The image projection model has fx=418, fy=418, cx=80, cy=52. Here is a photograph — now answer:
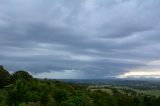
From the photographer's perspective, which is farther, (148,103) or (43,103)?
(148,103)

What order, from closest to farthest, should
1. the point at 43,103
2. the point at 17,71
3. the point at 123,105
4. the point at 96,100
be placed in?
the point at 43,103 → the point at 96,100 → the point at 123,105 → the point at 17,71

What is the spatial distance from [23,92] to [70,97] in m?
18.1

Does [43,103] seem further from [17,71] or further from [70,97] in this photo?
[17,71]

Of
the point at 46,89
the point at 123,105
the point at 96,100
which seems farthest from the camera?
the point at 123,105

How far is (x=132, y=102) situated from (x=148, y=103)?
9.46 meters

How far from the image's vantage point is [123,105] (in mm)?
183750

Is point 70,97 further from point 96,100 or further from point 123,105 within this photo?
point 123,105

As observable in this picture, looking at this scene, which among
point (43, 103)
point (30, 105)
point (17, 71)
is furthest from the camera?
point (17, 71)

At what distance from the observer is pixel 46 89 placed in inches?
5886

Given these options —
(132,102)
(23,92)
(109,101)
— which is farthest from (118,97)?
(23,92)

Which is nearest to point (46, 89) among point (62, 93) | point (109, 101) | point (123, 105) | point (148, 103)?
point (62, 93)

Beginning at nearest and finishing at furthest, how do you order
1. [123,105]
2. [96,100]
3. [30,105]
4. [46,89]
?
[30,105]
[46,89]
[96,100]
[123,105]

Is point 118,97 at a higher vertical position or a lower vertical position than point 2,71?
lower

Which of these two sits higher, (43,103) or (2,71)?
(2,71)
